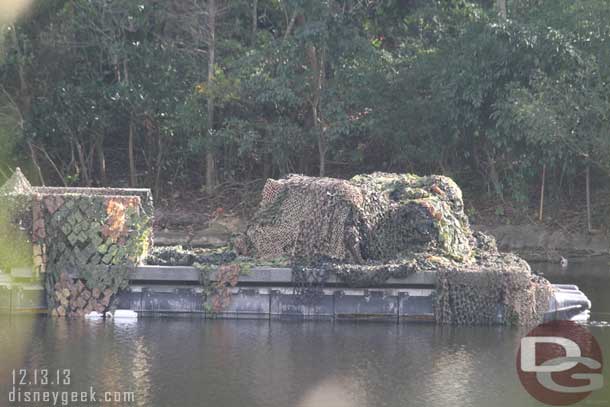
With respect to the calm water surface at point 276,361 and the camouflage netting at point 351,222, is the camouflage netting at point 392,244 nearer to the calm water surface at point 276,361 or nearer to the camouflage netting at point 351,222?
the camouflage netting at point 351,222

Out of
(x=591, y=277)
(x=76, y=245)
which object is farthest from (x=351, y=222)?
(x=591, y=277)

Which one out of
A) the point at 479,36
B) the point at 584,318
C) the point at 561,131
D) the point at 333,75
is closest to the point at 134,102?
the point at 333,75

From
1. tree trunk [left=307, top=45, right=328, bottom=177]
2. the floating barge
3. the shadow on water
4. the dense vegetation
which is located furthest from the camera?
tree trunk [left=307, top=45, right=328, bottom=177]

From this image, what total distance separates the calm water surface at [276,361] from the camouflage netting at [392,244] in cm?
63

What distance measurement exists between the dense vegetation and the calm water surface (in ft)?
38.9

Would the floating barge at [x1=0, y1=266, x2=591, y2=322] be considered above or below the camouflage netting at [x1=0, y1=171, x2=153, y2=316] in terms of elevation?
below

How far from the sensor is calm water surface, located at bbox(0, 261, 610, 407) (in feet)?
43.6

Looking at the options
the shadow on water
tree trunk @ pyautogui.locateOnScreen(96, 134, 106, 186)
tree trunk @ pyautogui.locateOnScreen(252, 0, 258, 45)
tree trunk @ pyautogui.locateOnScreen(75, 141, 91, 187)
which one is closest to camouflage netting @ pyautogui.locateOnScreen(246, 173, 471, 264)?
the shadow on water

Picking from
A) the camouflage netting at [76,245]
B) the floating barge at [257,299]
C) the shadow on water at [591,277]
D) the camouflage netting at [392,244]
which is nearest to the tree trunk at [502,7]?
the shadow on water at [591,277]

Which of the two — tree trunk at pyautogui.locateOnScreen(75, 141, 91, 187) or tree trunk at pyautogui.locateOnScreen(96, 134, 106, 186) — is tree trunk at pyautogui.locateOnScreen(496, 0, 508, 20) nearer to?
tree trunk at pyautogui.locateOnScreen(96, 134, 106, 186)

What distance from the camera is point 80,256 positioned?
1769 centimetres

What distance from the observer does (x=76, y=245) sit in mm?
17703

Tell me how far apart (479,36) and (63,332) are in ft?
53.6

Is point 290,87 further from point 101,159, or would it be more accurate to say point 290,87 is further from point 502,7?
point 101,159
